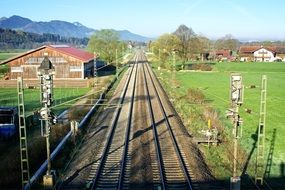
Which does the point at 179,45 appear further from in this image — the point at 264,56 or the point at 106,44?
the point at 264,56

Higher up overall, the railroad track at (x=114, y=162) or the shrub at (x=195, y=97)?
the shrub at (x=195, y=97)

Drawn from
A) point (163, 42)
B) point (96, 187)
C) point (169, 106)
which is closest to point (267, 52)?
point (163, 42)

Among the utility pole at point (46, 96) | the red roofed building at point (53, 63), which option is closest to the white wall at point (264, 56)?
the red roofed building at point (53, 63)

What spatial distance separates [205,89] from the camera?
5103 cm

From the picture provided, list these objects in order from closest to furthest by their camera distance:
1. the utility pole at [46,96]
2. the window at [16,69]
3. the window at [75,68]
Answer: the utility pole at [46,96], the window at [16,69], the window at [75,68]

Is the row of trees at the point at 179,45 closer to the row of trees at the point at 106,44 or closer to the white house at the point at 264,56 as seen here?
the row of trees at the point at 106,44

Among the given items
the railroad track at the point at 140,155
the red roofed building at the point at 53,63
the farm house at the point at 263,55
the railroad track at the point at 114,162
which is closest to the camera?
the railroad track at the point at 114,162

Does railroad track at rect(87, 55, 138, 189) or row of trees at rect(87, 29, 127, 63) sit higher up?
row of trees at rect(87, 29, 127, 63)

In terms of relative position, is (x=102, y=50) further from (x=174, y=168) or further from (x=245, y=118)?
(x=174, y=168)

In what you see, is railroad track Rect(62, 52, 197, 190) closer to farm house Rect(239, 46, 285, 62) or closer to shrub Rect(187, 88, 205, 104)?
shrub Rect(187, 88, 205, 104)

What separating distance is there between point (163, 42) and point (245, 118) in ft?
187

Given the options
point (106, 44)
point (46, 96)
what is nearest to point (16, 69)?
point (106, 44)

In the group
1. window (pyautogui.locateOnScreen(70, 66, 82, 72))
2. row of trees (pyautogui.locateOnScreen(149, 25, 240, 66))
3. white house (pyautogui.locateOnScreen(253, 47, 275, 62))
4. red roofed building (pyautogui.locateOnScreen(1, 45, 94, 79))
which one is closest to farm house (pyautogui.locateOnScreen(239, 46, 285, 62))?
white house (pyautogui.locateOnScreen(253, 47, 275, 62))

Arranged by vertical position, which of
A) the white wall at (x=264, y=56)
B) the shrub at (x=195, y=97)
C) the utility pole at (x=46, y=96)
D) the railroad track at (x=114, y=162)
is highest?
the white wall at (x=264, y=56)
